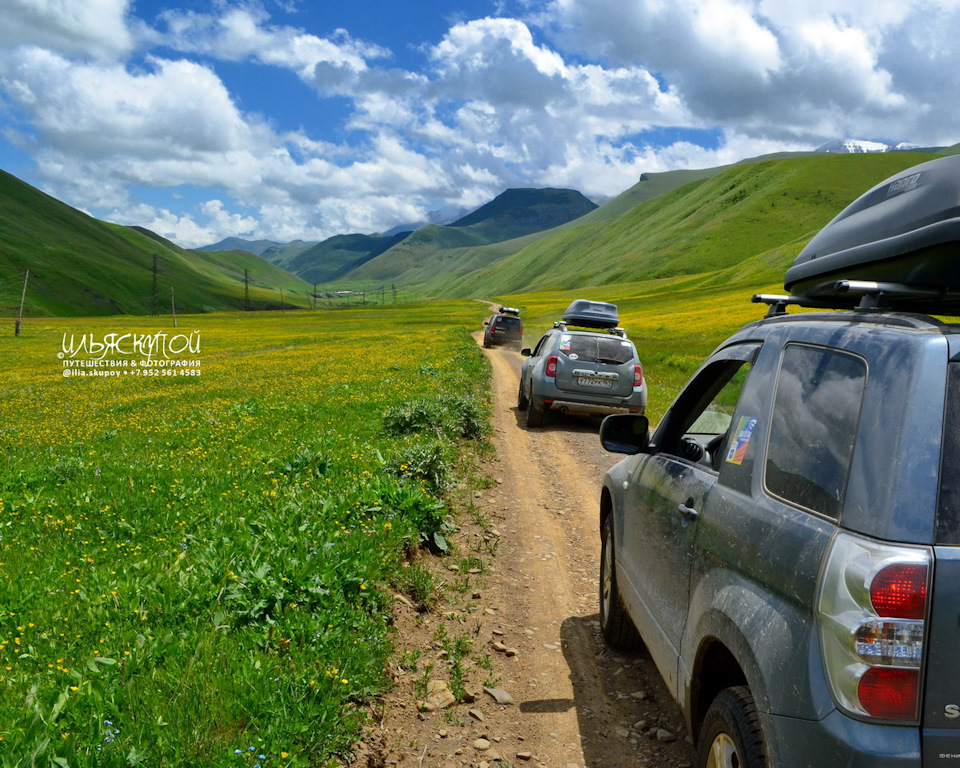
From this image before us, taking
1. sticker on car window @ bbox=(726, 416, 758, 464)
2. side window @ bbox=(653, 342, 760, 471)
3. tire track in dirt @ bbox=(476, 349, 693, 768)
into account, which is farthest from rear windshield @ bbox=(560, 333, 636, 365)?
sticker on car window @ bbox=(726, 416, 758, 464)

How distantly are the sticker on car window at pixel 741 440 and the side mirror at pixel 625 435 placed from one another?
1499 mm

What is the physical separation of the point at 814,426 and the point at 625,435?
2.29m

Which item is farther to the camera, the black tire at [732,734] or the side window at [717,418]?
the side window at [717,418]

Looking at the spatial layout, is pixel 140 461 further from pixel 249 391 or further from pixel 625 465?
pixel 249 391

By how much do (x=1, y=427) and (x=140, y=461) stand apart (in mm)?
9529

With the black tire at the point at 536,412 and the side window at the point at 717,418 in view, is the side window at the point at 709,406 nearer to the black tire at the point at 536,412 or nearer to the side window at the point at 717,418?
the side window at the point at 717,418

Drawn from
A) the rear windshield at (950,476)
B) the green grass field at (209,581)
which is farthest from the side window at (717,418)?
the green grass field at (209,581)

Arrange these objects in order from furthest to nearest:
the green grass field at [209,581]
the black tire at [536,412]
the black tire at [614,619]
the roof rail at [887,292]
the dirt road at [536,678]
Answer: the black tire at [536,412] → the black tire at [614,619] → the dirt road at [536,678] → the green grass field at [209,581] → the roof rail at [887,292]

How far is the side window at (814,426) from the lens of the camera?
8.33 ft

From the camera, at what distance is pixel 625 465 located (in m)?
5.63

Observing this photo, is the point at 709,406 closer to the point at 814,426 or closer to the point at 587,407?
the point at 814,426

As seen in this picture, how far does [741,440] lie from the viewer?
3.37 m

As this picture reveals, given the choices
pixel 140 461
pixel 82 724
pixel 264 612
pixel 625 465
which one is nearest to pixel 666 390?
pixel 140 461

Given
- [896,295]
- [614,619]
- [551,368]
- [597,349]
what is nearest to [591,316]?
[597,349]
